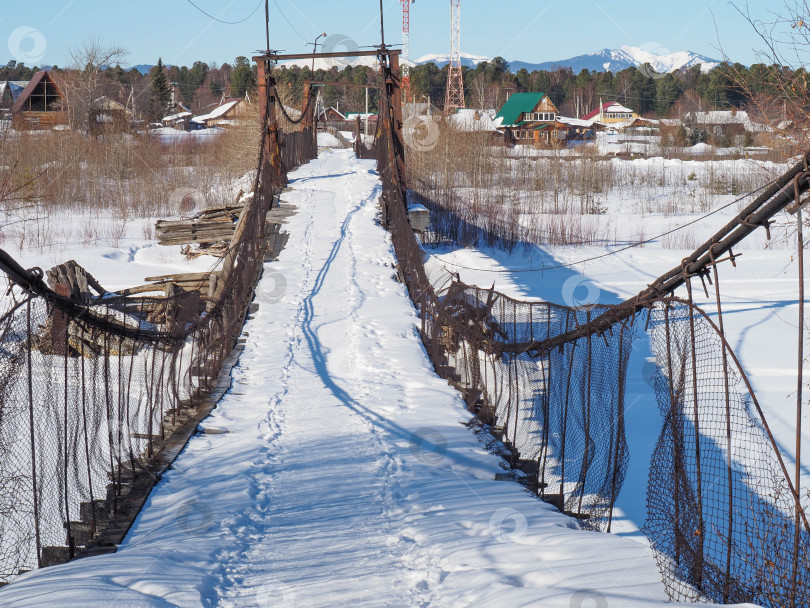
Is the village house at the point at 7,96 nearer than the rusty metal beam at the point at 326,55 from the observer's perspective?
No

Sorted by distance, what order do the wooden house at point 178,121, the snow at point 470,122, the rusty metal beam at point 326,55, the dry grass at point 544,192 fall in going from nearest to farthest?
the rusty metal beam at point 326,55 < the dry grass at point 544,192 < the snow at point 470,122 < the wooden house at point 178,121

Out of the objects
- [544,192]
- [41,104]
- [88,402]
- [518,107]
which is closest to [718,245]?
[88,402]

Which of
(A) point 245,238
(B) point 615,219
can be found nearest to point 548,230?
(B) point 615,219

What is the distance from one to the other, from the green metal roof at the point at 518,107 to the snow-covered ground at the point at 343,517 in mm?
58514

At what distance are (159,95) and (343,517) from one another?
61.4 metres

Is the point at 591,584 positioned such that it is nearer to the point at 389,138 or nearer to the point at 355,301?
the point at 355,301

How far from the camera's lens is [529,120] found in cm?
6475

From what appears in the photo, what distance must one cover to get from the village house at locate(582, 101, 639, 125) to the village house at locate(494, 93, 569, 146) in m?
16.2

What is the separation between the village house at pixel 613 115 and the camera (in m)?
80.1

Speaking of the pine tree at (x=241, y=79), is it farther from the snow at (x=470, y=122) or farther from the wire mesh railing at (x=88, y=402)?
the wire mesh railing at (x=88, y=402)

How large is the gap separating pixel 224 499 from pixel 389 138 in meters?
12.2

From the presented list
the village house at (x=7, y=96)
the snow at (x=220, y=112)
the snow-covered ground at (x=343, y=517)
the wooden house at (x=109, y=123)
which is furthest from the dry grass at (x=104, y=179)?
the snow at (x=220, y=112)

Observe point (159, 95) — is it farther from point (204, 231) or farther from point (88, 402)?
point (88, 402)

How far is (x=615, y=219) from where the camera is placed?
2925 cm
